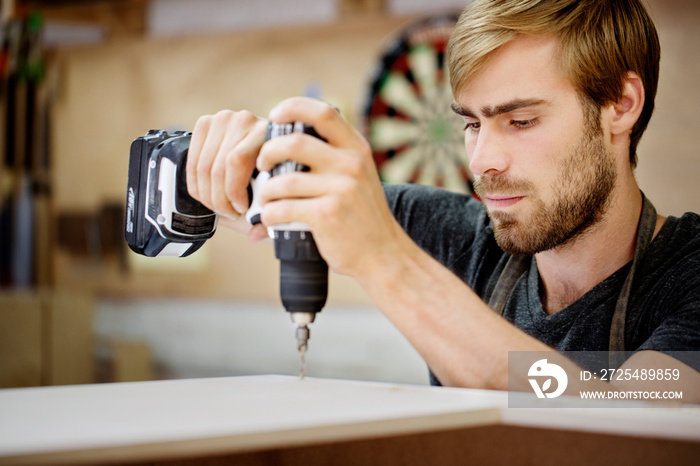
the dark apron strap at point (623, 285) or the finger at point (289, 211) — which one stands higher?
the finger at point (289, 211)

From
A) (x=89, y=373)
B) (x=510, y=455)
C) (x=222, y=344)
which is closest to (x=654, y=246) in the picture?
(x=510, y=455)

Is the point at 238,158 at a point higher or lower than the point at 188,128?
lower

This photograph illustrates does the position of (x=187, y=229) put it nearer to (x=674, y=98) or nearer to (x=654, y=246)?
(x=654, y=246)

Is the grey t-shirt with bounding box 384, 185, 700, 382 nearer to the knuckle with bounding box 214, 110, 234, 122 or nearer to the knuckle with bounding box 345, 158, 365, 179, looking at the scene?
the knuckle with bounding box 345, 158, 365, 179

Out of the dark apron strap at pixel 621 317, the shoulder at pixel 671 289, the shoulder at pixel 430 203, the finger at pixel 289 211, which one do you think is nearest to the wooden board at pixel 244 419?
the finger at pixel 289 211

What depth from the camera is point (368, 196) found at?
0.91 m

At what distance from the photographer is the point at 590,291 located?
1.27 m

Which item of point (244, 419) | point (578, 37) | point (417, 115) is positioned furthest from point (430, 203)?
point (417, 115)

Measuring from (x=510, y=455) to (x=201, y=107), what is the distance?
170 inches

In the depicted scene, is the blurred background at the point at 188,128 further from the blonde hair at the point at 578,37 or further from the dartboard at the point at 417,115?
the blonde hair at the point at 578,37

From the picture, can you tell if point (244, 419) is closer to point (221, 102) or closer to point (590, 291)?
point (590, 291)

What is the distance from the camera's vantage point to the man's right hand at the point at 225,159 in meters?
1.05

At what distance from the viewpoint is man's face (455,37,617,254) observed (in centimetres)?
127

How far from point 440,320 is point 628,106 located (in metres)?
0.72
